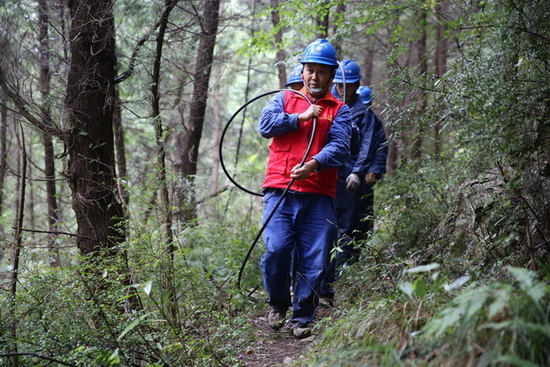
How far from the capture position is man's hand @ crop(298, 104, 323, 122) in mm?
4699

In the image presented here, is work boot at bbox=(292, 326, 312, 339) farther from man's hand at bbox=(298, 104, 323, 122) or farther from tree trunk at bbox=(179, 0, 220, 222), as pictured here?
tree trunk at bbox=(179, 0, 220, 222)

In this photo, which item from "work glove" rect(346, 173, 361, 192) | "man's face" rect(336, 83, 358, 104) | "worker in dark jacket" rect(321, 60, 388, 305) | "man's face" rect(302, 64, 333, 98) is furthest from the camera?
"man's face" rect(336, 83, 358, 104)

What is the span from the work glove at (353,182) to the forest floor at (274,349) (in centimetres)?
214

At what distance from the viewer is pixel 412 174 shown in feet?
18.5

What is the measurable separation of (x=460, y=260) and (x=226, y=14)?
724 centimetres

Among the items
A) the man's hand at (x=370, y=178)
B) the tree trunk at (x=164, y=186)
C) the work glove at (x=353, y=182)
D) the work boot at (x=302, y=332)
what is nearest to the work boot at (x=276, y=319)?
the work boot at (x=302, y=332)

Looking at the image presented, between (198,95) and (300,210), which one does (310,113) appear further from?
(198,95)

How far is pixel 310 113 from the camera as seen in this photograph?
472cm

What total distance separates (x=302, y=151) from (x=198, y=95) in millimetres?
4500

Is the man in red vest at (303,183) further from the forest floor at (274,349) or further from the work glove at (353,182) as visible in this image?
the work glove at (353,182)

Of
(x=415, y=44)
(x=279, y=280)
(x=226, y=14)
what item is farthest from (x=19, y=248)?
(x=415, y=44)

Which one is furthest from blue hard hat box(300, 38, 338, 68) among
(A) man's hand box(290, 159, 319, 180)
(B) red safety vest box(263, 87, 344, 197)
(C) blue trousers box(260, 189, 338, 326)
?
(C) blue trousers box(260, 189, 338, 326)

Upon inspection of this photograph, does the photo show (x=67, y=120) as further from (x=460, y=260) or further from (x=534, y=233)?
(x=534, y=233)

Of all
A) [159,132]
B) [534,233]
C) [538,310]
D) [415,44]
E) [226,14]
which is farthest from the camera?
[415,44]
